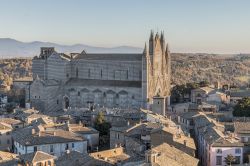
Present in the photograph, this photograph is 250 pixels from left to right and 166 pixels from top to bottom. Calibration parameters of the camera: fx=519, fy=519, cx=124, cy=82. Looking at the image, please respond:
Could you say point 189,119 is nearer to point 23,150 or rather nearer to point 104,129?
point 104,129

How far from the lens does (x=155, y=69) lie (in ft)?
302

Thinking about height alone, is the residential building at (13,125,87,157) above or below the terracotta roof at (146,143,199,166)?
below

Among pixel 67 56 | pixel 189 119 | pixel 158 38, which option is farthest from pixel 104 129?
pixel 67 56

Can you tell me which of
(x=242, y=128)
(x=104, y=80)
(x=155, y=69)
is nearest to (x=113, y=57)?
(x=104, y=80)

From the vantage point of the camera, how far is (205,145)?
48.4 m

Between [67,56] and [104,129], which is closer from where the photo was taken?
[104,129]

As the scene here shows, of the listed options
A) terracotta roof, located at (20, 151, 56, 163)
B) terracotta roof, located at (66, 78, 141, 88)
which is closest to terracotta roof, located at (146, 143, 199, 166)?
terracotta roof, located at (20, 151, 56, 163)

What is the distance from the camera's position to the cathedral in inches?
3548

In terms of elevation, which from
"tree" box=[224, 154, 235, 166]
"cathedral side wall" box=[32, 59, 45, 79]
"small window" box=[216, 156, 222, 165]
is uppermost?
"cathedral side wall" box=[32, 59, 45, 79]

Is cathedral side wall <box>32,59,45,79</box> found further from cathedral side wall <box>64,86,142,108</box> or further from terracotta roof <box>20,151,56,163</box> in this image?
terracotta roof <box>20,151,56,163</box>

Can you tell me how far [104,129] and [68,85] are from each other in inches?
1568

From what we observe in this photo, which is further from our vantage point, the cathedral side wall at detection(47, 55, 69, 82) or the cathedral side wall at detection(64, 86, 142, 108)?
the cathedral side wall at detection(47, 55, 69, 82)

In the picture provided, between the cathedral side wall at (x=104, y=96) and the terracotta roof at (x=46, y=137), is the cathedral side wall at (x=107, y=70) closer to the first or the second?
the cathedral side wall at (x=104, y=96)

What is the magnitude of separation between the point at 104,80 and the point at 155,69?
1128cm
